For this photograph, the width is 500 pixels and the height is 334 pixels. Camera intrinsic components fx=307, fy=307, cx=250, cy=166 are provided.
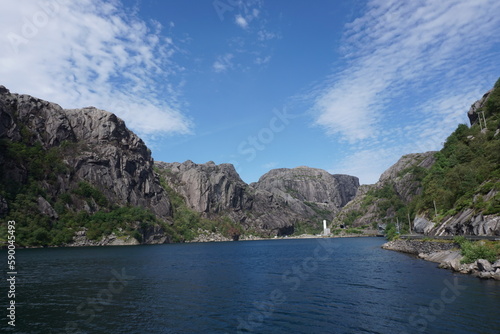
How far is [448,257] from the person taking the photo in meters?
55.3

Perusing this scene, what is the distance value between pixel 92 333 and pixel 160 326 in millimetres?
5642

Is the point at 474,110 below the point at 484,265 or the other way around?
the other way around

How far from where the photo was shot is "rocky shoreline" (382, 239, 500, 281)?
41.4 m

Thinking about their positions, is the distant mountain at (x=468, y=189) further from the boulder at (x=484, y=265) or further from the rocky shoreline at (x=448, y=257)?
the boulder at (x=484, y=265)

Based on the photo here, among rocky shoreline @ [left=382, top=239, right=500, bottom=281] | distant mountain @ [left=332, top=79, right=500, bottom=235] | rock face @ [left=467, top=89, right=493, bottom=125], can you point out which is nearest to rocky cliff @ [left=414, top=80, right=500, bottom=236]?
distant mountain @ [left=332, top=79, right=500, bottom=235]

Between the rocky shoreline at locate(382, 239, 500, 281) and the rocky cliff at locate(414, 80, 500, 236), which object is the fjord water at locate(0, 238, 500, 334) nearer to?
the rocky shoreline at locate(382, 239, 500, 281)

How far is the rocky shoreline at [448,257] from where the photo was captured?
41438 mm

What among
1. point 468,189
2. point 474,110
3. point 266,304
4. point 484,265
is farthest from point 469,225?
point 474,110

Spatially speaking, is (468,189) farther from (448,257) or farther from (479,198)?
(448,257)

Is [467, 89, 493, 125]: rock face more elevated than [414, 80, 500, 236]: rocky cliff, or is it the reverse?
[467, 89, 493, 125]: rock face

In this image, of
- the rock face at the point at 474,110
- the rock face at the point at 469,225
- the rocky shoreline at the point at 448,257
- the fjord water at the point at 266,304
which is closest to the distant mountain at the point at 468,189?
the rock face at the point at 469,225

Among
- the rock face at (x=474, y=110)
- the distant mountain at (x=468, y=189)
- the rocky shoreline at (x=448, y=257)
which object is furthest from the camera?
the rock face at (x=474, y=110)

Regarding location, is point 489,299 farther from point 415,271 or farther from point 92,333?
point 92,333

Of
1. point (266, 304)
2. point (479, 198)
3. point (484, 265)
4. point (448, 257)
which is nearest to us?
point (266, 304)
